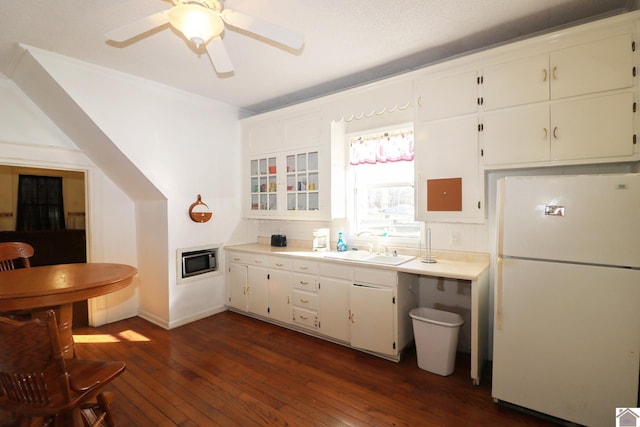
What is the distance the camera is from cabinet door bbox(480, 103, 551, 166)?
2213mm

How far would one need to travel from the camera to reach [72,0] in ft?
6.47

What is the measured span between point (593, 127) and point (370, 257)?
1.96 metres

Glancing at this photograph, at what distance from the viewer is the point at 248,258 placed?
375cm

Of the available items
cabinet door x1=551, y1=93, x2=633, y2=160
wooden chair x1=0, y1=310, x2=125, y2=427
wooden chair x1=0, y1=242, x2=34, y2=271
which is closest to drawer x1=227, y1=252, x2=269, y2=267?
wooden chair x1=0, y1=242, x2=34, y2=271

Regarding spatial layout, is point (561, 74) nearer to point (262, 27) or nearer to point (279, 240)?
point (262, 27)

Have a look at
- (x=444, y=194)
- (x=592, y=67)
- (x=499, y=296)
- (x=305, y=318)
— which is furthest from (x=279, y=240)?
(x=592, y=67)

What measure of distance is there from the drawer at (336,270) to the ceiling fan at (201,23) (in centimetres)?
193

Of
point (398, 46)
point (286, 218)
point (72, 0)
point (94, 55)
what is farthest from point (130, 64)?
point (398, 46)

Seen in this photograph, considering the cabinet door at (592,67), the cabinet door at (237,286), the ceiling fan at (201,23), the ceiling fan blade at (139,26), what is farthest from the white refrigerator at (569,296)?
the cabinet door at (237,286)

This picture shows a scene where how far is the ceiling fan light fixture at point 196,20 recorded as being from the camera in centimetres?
150

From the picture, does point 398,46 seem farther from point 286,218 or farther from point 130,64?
point 130,64

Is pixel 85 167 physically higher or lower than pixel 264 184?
higher

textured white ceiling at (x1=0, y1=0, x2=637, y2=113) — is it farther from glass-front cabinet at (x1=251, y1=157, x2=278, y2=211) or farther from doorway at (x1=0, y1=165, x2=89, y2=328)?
doorway at (x1=0, y1=165, x2=89, y2=328)

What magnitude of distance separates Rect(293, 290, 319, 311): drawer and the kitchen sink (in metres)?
0.45
